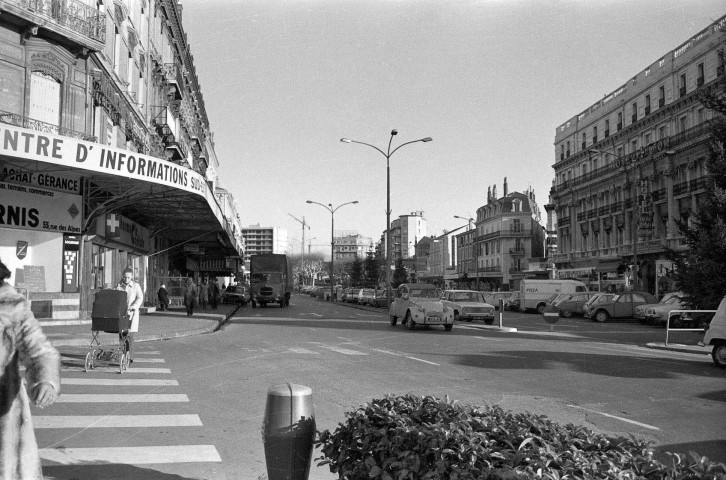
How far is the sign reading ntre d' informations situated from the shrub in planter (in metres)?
15.7

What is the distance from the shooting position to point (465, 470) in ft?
10.00

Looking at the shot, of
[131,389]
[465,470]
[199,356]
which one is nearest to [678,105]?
[199,356]

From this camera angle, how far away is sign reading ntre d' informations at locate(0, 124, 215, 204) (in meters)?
16.5

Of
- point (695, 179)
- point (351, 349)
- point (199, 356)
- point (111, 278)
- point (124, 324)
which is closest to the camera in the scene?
point (124, 324)

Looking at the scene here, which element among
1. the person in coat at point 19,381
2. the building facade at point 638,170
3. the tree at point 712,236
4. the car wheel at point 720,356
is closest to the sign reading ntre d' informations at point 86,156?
the person in coat at point 19,381

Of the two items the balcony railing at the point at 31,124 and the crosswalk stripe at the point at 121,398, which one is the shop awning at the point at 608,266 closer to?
the balcony railing at the point at 31,124

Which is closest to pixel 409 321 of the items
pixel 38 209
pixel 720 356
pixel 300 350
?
pixel 300 350

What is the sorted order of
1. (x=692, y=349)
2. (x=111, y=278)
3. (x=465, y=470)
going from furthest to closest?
(x=111, y=278), (x=692, y=349), (x=465, y=470)

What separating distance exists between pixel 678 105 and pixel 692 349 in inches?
1446

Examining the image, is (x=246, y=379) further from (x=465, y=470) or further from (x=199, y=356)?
(x=465, y=470)

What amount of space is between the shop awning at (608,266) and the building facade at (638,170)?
0.10 metres

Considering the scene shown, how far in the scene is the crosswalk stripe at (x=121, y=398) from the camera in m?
8.42

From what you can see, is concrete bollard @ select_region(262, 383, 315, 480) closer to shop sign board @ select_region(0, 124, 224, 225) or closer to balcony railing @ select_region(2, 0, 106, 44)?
shop sign board @ select_region(0, 124, 224, 225)

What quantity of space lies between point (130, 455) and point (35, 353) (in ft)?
9.87
